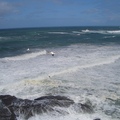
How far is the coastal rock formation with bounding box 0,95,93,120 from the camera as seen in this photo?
12.1 metres

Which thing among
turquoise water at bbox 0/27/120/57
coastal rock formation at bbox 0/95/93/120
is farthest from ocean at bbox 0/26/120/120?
turquoise water at bbox 0/27/120/57

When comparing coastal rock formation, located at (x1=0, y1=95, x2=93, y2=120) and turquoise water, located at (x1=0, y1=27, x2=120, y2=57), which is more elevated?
turquoise water, located at (x1=0, y1=27, x2=120, y2=57)

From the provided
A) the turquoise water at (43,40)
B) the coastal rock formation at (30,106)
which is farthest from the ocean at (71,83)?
the turquoise water at (43,40)

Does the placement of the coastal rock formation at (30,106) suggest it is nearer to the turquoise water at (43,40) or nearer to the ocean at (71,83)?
the ocean at (71,83)

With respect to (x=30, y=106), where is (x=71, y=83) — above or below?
below

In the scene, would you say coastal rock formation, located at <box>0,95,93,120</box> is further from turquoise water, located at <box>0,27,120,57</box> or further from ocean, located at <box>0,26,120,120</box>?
turquoise water, located at <box>0,27,120,57</box>

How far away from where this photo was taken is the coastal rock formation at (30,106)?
1211 centimetres

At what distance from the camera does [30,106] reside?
12.9 metres

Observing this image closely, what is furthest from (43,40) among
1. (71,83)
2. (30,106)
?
(30,106)

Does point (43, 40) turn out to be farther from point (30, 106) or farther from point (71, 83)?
point (30, 106)

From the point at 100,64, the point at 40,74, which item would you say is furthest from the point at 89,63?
the point at 40,74

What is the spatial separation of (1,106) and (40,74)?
29.3ft

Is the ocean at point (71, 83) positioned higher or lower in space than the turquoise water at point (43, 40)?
lower

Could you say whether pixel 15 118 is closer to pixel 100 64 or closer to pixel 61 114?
pixel 61 114
